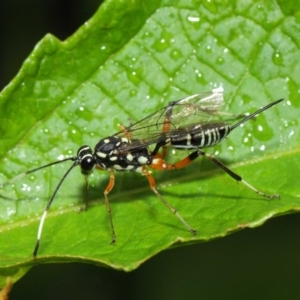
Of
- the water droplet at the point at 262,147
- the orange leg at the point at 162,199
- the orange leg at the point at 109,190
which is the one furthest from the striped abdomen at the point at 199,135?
the orange leg at the point at 109,190

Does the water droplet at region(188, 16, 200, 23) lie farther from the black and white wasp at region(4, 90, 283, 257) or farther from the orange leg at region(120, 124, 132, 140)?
the orange leg at region(120, 124, 132, 140)

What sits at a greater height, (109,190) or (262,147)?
(109,190)

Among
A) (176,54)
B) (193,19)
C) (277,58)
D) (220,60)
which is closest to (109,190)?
(176,54)

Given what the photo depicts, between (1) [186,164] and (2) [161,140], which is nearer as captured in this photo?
(1) [186,164]

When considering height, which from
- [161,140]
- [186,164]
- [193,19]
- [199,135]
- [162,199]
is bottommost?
[162,199]

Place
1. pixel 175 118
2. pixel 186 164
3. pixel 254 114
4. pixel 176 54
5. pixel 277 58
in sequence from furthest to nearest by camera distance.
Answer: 1. pixel 175 118
2. pixel 186 164
3. pixel 176 54
4. pixel 277 58
5. pixel 254 114

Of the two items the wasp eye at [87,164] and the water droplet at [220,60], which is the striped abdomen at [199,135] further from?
the wasp eye at [87,164]

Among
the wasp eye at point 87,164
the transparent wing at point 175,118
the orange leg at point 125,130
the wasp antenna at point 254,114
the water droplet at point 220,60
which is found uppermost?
the water droplet at point 220,60

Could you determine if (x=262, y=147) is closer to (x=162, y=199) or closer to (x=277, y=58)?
(x=277, y=58)
